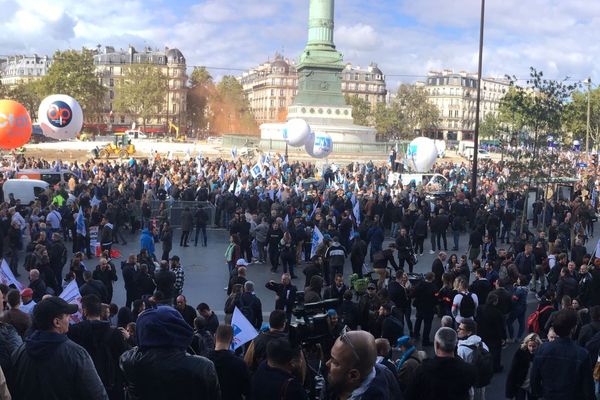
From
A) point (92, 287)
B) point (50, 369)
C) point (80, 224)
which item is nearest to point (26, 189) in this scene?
point (80, 224)

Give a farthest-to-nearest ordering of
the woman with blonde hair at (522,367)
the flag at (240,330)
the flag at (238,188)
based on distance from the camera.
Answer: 1. the flag at (238,188)
2. the flag at (240,330)
3. the woman with blonde hair at (522,367)

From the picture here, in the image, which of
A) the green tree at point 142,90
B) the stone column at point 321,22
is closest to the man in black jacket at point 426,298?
the stone column at point 321,22

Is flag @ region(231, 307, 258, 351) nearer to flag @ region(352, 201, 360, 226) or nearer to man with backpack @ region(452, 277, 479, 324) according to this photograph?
man with backpack @ region(452, 277, 479, 324)

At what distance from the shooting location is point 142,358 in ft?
12.5

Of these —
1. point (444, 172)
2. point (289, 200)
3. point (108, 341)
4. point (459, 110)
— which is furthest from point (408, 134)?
point (108, 341)

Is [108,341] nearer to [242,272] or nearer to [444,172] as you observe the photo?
[242,272]

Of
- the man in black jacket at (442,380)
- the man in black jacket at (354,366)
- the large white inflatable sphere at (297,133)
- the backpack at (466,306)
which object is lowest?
the backpack at (466,306)

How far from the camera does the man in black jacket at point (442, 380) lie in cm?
432

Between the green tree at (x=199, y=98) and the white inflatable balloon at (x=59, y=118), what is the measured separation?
9582cm

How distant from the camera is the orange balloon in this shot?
20266 millimetres

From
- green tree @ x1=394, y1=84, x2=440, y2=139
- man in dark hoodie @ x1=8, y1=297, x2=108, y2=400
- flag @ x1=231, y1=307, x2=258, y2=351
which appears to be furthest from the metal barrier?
green tree @ x1=394, y1=84, x2=440, y2=139

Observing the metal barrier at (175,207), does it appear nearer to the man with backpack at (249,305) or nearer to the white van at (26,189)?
the white van at (26,189)

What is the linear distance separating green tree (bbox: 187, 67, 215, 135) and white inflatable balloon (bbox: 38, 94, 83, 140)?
95.8m

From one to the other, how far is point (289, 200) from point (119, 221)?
5236mm
